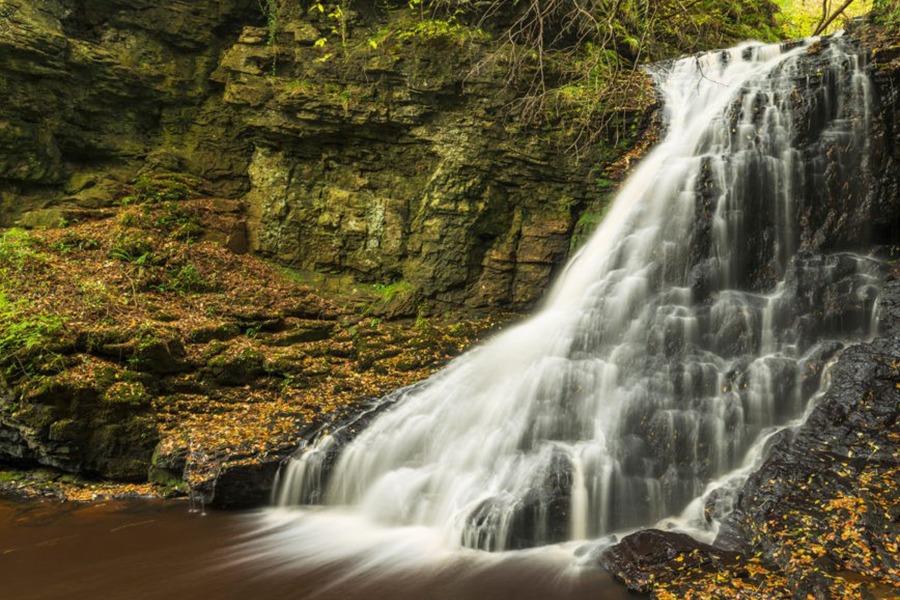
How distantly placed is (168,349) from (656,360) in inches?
285

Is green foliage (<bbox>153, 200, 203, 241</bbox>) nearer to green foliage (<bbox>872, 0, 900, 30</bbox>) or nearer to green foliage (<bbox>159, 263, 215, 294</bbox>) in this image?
green foliage (<bbox>159, 263, 215, 294</bbox>)

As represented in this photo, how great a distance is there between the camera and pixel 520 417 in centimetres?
720

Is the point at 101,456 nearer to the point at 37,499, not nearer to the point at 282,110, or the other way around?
the point at 37,499

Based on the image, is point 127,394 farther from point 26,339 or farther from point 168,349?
point 26,339

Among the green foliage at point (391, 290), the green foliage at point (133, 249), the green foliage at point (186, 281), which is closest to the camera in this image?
the green foliage at point (186, 281)

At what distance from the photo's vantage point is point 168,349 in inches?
324

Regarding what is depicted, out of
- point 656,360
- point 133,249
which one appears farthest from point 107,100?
point 656,360

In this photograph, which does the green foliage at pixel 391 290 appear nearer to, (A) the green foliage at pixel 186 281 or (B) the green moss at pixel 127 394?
(A) the green foliage at pixel 186 281

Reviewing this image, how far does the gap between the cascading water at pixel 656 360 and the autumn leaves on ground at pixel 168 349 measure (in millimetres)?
1042

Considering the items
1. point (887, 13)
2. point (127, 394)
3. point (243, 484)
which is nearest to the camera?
point (243, 484)

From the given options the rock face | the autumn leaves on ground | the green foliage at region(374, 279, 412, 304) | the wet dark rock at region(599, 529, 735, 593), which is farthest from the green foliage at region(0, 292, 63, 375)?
the wet dark rock at region(599, 529, 735, 593)

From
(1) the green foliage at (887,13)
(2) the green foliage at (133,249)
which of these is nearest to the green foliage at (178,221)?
(2) the green foliage at (133,249)

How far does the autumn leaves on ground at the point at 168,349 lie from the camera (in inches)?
284

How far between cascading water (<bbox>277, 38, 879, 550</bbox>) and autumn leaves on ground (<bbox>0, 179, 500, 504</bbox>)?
3.42ft
